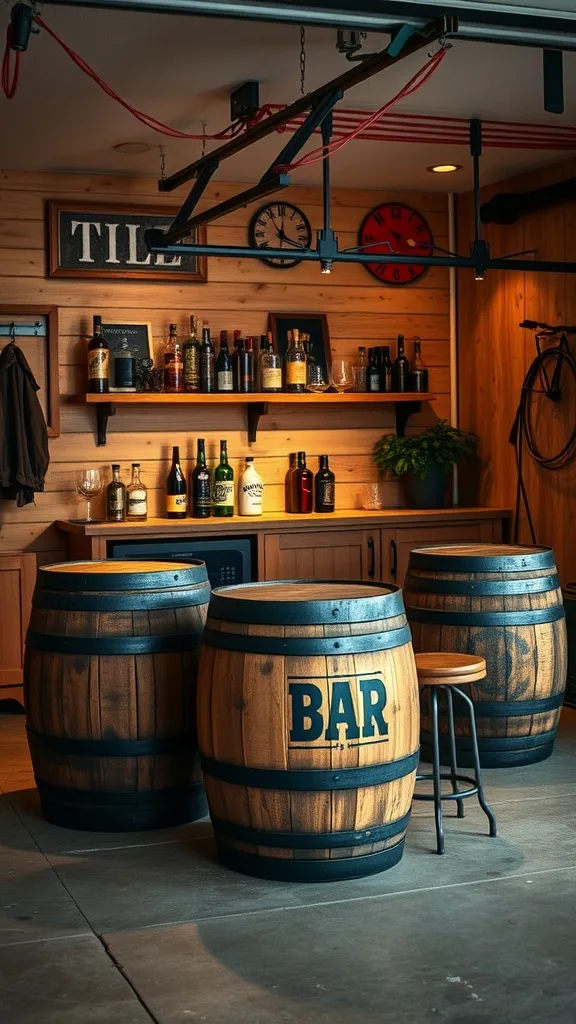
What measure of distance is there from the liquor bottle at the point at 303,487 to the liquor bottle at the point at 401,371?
0.71m

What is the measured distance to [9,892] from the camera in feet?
10.9

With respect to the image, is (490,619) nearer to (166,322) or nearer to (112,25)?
(112,25)

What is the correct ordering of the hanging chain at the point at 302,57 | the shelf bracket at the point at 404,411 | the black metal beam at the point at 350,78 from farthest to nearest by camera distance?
the shelf bracket at the point at 404,411 → the hanging chain at the point at 302,57 → the black metal beam at the point at 350,78

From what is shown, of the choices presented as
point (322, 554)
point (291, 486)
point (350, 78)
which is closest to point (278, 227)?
point (291, 486)

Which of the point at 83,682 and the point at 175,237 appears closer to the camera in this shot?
the point at 83,682

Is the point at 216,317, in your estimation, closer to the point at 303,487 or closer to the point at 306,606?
the point at 303,487

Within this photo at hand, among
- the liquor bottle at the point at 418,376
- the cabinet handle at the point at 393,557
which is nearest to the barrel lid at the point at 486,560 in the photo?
the cabinet handle at the point at 393,557

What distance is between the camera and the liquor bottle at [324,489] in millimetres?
6727

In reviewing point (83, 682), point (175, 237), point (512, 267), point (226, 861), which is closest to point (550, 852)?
point (226, 861)

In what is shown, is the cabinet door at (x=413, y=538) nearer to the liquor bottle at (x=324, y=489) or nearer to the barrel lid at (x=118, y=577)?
the liquor bottle at (x=324, y=489)

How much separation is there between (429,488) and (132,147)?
242cm

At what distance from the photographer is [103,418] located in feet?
21.0

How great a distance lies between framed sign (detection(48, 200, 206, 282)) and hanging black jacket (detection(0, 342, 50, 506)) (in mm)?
590

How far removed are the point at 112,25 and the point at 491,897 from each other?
302 centimetres
